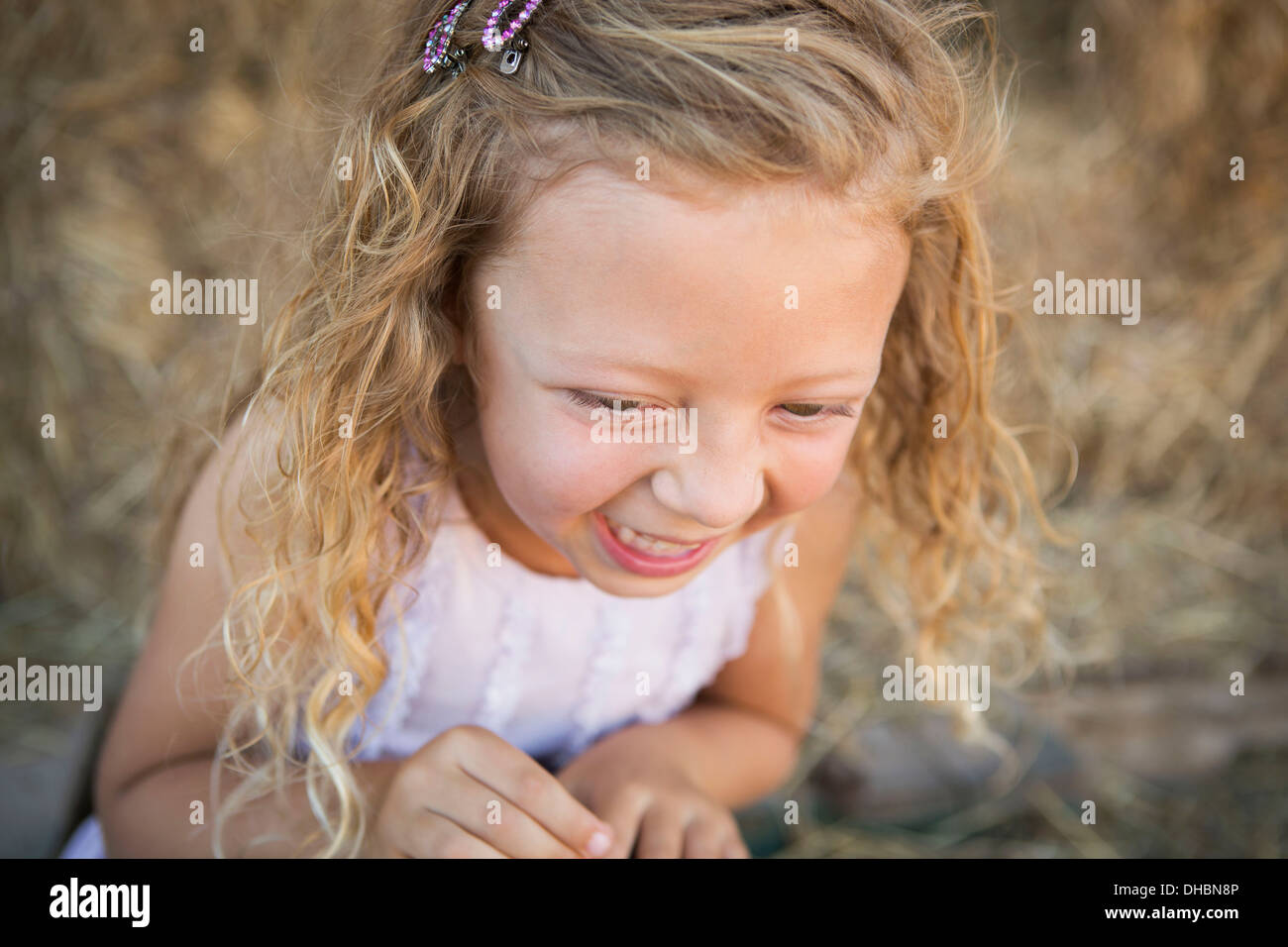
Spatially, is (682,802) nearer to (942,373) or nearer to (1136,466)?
(942,373)

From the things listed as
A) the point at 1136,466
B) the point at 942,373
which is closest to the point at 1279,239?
the point at 1136,466

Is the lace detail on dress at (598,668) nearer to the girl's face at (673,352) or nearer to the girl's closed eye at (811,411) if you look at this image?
the girl's face at (673,352)

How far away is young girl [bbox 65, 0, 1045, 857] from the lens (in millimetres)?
881

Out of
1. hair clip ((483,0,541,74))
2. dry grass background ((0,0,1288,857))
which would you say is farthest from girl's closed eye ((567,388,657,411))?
dry grass background ((0,0,1288,857))

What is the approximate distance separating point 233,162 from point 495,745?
168 centimetres

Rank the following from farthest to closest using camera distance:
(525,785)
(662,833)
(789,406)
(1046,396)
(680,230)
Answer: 1. (1046,396)
2. (662,833)
3. (525,785)
4. (789,406)
5. (680,230)

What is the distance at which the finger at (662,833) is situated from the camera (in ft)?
3.89

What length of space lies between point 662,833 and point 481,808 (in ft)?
0.81

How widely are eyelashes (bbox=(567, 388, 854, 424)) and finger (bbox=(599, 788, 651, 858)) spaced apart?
1.70 feet

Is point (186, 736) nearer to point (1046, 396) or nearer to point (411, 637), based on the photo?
point (411, 637)

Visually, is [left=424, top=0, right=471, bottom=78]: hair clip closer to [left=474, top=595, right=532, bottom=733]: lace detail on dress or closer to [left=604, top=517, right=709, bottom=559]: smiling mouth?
[left=604, top=517, right=709, bottom=559]: smiling mouth

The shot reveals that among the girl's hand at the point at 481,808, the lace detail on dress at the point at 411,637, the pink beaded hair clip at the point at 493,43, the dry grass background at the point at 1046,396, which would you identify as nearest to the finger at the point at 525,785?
the girl's hand at the point at 481,808

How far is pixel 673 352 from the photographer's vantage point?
2.87ft

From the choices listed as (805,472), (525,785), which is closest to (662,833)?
(525,785)
